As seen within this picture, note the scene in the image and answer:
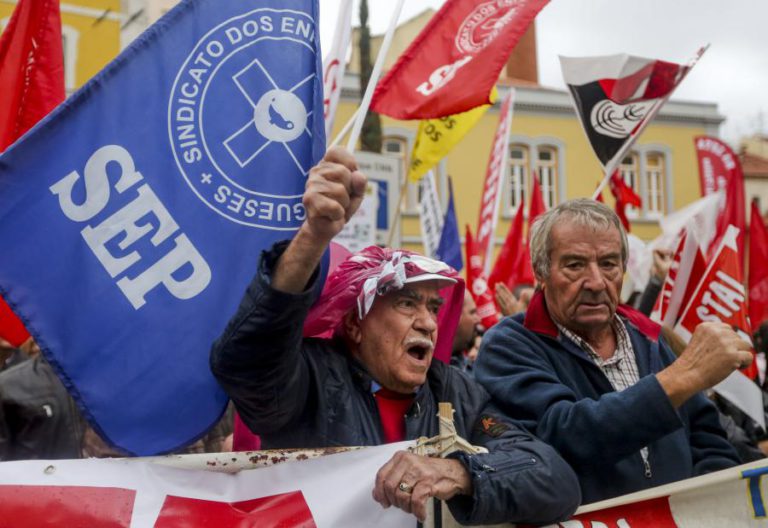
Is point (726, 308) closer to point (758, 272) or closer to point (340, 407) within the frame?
point (340, 407)

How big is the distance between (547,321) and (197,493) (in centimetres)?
128

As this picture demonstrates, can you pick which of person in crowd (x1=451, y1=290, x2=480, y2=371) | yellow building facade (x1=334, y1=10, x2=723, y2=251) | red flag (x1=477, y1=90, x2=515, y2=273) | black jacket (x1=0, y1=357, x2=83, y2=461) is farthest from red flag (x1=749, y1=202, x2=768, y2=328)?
yellow building facade (x1=334, y1=10, x2=723, y2=251)

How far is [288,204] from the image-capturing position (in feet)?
8.60

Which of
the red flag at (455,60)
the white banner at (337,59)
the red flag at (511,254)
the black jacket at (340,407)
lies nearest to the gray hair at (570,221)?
the black jacket at (340,407)

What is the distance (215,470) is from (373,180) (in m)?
6.80

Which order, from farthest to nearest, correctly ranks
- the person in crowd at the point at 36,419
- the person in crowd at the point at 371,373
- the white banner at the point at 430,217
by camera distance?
the white banner at the point at 430,217, the person in crowd at the point at 36,419, the person in crowd at the point at 371,373

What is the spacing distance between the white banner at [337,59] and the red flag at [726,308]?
204 cm

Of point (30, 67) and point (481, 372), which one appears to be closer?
point (481, 372)

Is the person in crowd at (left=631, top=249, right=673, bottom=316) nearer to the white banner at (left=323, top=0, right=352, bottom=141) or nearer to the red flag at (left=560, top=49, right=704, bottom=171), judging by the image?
the red flag at (left=560, top=49, right=704, bottom=171)

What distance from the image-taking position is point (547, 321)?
3.07m

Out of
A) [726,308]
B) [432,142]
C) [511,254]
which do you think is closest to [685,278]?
[726,308]

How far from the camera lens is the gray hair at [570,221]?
304 cm

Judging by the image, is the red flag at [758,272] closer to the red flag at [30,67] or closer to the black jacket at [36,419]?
the black jacket at [36,419]

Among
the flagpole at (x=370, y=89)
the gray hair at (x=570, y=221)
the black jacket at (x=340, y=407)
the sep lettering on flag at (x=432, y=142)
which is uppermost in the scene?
the flagpole at (x=370, y=89)
